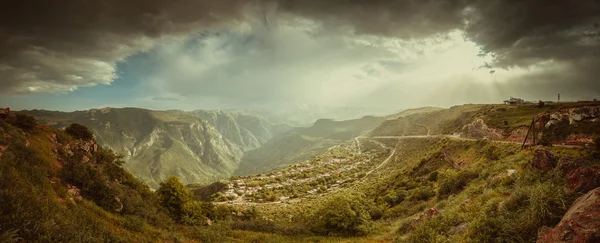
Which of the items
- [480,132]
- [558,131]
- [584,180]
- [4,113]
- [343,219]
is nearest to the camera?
[584,180]

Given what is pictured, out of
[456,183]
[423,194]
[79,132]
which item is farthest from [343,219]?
[79,132]

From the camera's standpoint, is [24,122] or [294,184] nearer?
[24,122]

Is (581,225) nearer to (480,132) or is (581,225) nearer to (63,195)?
(63,195)

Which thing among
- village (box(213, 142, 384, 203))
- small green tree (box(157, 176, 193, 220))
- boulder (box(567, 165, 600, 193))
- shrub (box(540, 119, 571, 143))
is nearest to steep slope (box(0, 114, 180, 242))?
small green tree (box(157, 176, 193, 220))

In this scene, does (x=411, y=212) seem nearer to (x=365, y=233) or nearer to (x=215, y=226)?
(x=365, y=233)

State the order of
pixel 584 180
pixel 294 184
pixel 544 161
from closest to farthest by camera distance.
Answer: pixel 584 180 < pixel 544 161 < pixel 294 184

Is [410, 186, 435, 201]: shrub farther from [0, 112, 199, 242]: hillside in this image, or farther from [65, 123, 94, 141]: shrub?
[65, 123, 94, 141]: shrub
